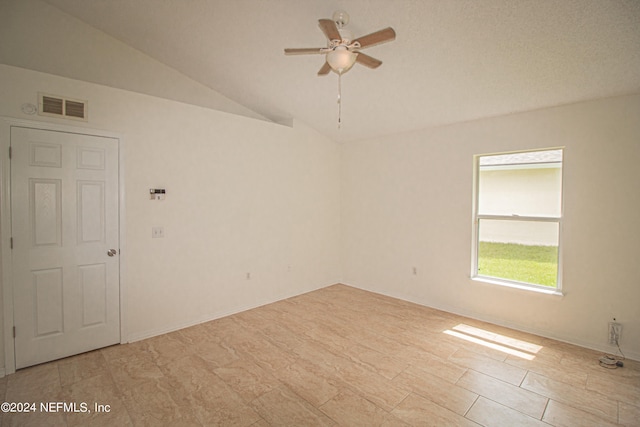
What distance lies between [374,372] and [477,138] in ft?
10.3

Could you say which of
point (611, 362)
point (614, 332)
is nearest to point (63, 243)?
point (611, 362)

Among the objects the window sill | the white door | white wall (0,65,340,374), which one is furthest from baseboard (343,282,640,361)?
the white door

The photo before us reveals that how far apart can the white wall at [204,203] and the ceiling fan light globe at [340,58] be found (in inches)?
83.2

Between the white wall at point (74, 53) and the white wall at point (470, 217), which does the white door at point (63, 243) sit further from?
the white wall at point (470, 217)

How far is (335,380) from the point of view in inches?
99.6

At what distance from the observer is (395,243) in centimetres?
477

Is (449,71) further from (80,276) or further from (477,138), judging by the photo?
(80,276)

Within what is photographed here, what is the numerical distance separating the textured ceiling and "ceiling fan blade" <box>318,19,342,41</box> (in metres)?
0.57

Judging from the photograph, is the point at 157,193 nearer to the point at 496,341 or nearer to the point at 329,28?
the point at 329,28

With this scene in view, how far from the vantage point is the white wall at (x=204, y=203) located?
3193mm

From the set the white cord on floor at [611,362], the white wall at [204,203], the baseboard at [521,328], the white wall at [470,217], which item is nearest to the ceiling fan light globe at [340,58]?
the white wall at [204,203]

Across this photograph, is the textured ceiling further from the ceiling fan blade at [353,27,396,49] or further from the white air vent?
the white air vent

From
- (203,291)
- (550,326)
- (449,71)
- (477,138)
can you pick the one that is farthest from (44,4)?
(550,326)

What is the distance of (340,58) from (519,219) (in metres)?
2.98
